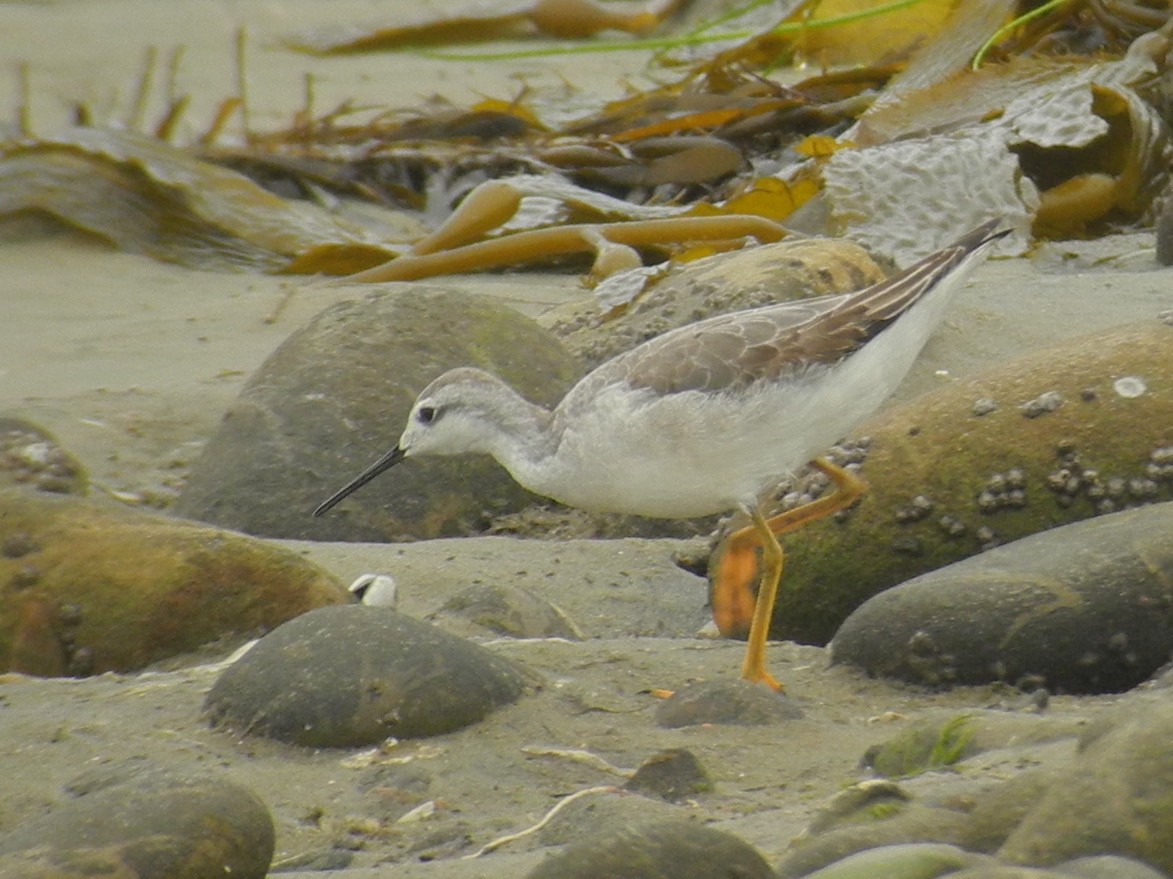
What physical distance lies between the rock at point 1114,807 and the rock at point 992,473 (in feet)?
6.32

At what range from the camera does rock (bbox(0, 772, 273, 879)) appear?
238 centimetres

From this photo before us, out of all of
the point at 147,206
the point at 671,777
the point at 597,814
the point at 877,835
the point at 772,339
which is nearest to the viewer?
the point at 877,835

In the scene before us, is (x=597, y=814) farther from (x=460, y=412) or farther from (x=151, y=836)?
(x=460, y=412)

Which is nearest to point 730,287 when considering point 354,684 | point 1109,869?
point 354,684

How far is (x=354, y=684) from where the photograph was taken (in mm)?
3197

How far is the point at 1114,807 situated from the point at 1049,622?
4.42ft

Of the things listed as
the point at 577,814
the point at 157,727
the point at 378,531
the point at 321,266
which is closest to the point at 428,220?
the point at 321,266

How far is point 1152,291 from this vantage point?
6035mm

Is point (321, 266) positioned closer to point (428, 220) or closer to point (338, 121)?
point (428, 220)

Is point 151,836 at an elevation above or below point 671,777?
above

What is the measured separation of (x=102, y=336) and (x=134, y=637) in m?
2.98

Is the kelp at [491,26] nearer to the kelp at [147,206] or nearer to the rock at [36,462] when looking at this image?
the kelp at [147,206]

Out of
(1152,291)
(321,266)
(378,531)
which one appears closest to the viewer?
(378,531)

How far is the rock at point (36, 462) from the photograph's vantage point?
4.82m
